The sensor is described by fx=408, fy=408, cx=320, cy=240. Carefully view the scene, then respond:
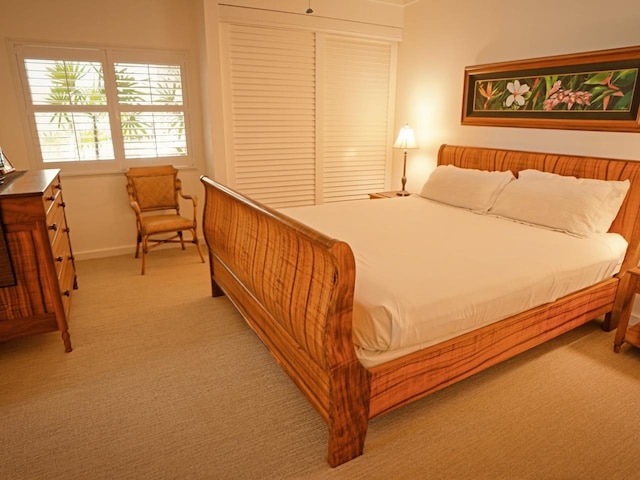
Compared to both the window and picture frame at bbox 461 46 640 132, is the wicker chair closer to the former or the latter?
the window

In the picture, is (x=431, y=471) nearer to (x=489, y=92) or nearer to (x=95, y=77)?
(x=489, y=92)

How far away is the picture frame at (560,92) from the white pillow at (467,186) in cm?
49

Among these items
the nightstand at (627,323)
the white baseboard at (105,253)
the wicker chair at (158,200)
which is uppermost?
the wicker chair at (158,200)

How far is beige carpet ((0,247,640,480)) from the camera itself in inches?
66.8

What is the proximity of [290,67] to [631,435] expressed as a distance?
3.86 m

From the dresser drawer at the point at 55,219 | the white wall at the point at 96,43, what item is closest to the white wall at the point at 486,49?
the white wall at the point at 96,43

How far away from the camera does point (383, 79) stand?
15.2 ft

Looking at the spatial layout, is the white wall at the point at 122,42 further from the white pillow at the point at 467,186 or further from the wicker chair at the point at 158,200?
the white pillow at the point at 467,186

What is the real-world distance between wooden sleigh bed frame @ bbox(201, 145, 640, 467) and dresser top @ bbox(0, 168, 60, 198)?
3.32ft

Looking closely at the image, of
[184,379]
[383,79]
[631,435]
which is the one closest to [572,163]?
[631,435]

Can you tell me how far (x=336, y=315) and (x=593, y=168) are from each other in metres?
2.39

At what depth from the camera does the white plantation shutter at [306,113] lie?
3975 mm

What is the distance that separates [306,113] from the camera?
4.32 m

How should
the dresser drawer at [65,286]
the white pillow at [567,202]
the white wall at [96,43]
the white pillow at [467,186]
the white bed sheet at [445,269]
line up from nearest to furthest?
the white bed sheet at [445,269]
the dresser drawer at [65,286]
the white pillow at [567,202]
the white pillow at [467,186]
the white wall at [96,43]
